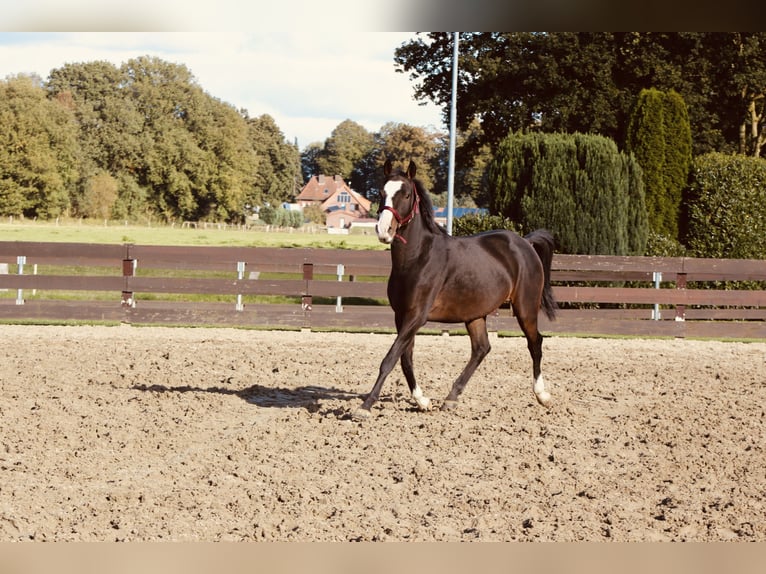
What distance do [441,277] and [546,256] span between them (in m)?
1.65

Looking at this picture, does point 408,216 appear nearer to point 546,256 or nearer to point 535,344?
point 535,344

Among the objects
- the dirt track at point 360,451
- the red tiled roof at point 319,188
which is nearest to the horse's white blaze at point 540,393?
the dirt track at point 360,451

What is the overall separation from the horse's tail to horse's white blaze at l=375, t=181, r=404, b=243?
85.9 inches

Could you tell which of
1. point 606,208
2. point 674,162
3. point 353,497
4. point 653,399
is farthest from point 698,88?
point 353,497

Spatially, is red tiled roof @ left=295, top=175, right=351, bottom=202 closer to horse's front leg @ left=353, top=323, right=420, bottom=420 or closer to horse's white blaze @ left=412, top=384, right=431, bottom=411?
horse's white blaze @ left=412, top=384, right=431, bottom=411

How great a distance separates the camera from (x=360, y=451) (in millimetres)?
6160

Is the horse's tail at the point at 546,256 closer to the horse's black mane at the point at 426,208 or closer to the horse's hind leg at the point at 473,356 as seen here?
the horse's hind leg at the point at 473,356

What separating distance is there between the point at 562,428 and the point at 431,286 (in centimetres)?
156

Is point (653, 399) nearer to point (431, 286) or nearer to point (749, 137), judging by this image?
point (431, 286)

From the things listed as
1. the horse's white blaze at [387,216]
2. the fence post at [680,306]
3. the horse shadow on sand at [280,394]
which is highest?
the horse's white blaze at [387,216]

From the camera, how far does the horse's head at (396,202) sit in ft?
21.3

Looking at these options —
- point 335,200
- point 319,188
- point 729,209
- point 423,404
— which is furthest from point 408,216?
point 319,188

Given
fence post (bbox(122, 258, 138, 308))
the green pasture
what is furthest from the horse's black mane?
the green pasture
